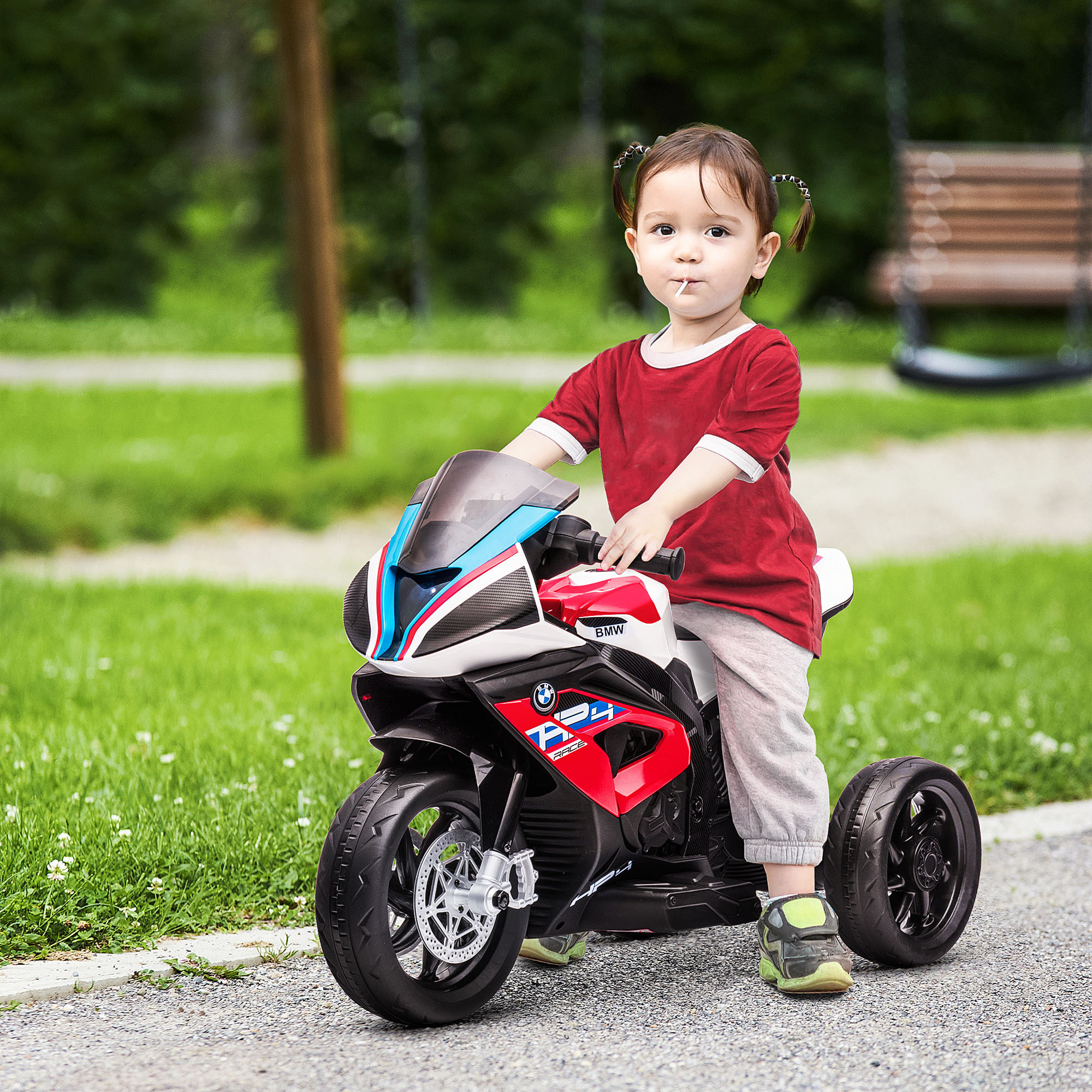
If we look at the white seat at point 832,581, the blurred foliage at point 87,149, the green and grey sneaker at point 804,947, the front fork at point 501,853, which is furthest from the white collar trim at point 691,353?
the blurred foliage at point 87,149

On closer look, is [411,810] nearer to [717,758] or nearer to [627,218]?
[717,758]

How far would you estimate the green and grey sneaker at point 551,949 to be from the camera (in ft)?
10.3

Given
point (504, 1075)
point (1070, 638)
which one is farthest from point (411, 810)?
point (1070, 638)

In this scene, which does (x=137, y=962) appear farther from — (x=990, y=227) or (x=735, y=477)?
(x=990, y=227)

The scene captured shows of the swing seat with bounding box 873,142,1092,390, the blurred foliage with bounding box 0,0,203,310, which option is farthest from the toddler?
the blurred foliage with bounding box 0,0,203,310

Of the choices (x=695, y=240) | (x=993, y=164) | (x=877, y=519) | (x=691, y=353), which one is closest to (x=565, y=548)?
(x=691, y=353)

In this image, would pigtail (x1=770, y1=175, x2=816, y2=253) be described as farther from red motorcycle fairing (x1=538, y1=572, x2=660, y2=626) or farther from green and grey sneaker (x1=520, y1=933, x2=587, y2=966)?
green and grey sneaker (x1=520, y1=933, x2=587, y2=966)

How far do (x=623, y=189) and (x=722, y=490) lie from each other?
0.62 meters

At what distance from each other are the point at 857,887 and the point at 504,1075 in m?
0.87

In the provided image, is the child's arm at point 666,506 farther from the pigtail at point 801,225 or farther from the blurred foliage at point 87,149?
the blurred foliage at point 87,149

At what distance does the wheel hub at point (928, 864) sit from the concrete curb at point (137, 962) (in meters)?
1.24

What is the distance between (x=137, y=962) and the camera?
308 centimetres

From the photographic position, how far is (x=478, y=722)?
2.71 meters

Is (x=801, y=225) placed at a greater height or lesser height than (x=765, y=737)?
greater
